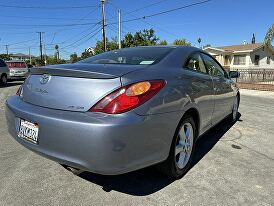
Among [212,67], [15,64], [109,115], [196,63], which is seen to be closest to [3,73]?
[15,64]

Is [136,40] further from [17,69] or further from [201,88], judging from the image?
[201,88]

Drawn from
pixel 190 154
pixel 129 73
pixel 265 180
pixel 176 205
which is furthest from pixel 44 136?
pixel 265 180

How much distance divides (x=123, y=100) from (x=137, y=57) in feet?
4.02

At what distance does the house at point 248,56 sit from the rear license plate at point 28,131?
37013mm

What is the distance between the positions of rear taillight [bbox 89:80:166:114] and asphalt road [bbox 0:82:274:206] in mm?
951

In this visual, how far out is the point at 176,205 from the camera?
8.92ft

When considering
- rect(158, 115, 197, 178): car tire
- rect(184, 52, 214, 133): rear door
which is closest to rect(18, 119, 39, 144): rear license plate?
rect(158, 115, 197, 178): car tire

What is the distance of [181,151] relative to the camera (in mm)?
3285

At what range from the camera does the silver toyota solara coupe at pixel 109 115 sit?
7.77 ft

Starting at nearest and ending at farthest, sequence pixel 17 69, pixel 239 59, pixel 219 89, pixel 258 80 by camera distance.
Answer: pixel 219 89 < pixel 258 80 < pixel 17 69 < pixel 239 59

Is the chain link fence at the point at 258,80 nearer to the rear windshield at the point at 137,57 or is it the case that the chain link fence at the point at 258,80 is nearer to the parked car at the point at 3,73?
the rear windshield at the point at 137,57

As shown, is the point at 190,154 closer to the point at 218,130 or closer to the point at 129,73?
the point at 129,73

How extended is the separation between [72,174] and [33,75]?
1.21 m

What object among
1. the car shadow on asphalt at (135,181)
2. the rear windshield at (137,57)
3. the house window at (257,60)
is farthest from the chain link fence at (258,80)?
the house window at (257,60)
